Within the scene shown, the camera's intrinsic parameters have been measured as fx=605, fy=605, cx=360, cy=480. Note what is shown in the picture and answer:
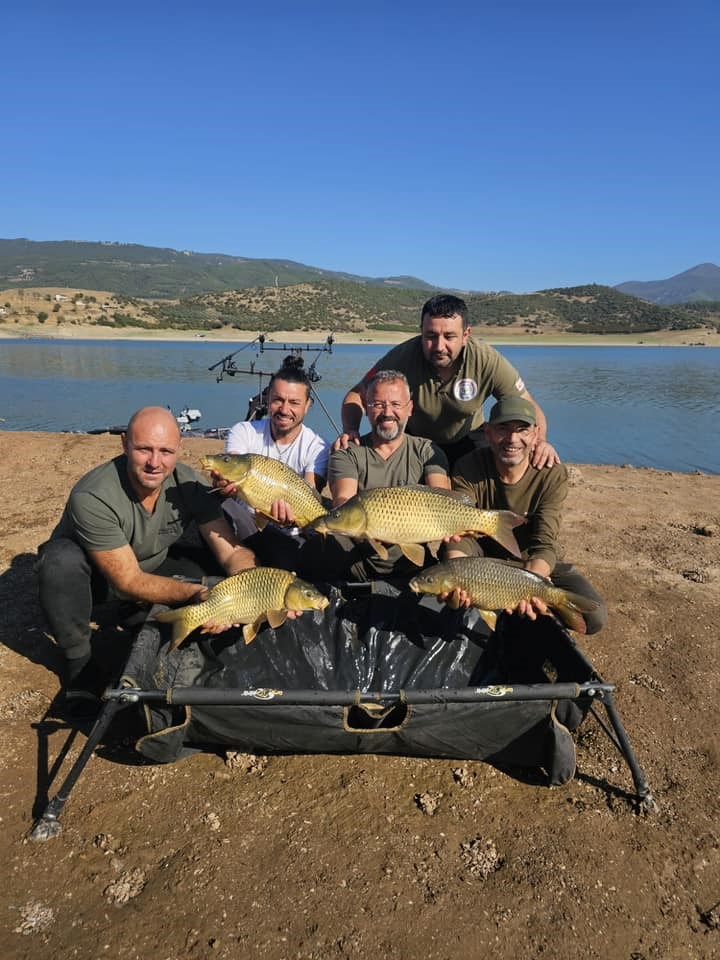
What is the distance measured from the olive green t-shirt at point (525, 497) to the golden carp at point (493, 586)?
2.17ft

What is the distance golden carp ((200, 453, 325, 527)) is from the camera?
3.50m

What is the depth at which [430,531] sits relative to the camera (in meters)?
3.33

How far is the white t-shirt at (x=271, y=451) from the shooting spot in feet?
14.2

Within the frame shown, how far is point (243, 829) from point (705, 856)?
1.99 metres

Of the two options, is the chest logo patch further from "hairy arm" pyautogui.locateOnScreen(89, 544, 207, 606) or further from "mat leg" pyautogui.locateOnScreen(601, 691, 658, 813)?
"mat leg" pyautogui.locateOnScreen(601, 691, 658, 813)

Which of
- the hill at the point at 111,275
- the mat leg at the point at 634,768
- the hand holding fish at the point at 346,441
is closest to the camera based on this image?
the mat leg at the point at 634,768

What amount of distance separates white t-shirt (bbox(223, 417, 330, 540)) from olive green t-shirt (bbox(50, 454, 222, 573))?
1.66 ft

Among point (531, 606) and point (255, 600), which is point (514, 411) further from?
point (255, 600)

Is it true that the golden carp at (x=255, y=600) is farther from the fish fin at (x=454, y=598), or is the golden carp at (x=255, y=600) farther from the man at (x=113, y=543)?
the fish fin at (x=454, y=598)

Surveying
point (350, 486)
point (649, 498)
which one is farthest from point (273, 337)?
point (350, 486)

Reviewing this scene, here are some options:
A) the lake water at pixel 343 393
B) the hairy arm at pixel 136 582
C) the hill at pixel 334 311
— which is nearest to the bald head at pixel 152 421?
the hairy arm at pixel 136 582

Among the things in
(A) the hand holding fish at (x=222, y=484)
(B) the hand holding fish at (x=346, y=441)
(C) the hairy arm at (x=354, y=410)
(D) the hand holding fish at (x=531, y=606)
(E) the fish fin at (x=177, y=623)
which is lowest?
(E) the fish fin at (x=177, y=623)

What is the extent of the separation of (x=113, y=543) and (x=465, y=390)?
2777 mm

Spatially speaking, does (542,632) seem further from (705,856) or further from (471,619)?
→ (705,856)
